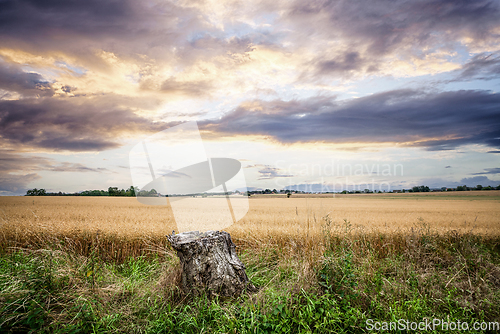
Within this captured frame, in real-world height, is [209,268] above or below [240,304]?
above

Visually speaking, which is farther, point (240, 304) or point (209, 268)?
point (209, 268)

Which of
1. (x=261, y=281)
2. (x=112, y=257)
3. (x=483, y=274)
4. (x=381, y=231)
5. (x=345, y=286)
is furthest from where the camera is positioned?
(x=381, y=231)

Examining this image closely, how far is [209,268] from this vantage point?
167 inches

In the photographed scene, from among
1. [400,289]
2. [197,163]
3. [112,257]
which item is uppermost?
[197,163]

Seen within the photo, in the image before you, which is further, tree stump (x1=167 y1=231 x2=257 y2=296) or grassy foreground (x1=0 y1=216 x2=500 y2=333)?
tree stump (x1=167 y1=231 x2=257 y2=296)

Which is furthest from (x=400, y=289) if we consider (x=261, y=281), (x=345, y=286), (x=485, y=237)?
(x=485, y=237)

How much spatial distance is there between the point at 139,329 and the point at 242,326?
1522mm

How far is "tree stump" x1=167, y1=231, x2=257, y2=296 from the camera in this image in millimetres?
4191

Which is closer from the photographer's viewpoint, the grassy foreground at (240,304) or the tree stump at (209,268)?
the grassy foreground at (240,304)

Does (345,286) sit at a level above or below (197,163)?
below

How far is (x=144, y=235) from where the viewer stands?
7.27 metres

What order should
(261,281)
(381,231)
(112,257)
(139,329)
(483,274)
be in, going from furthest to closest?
(381,231), (112,257), (483,274), (261,281), (139,329)

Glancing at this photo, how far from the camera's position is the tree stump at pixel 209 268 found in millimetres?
4191

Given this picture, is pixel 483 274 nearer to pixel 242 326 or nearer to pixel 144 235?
pixel 242 326
